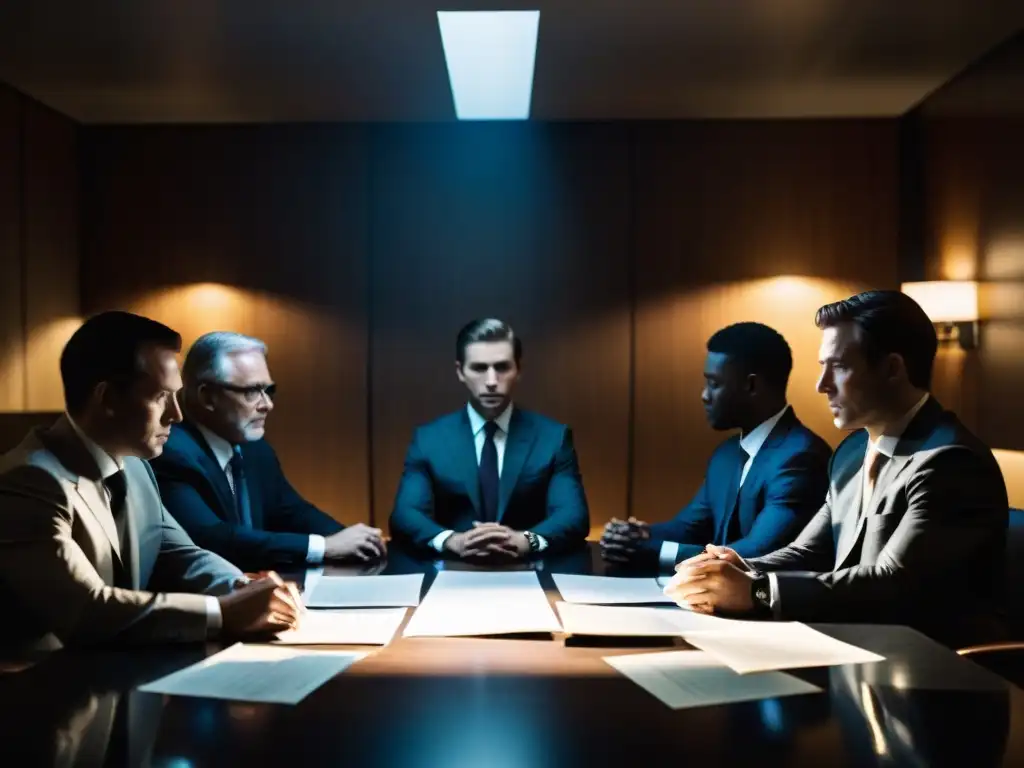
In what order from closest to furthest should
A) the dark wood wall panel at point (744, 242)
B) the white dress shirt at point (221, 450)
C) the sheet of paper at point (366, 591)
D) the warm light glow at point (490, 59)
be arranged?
the sheet of paper at point (366, 591)
the white dress shirt at point (221, 450)
the warm light glow at point (490, 59)
the dark wood wall panel at point (744, 242)

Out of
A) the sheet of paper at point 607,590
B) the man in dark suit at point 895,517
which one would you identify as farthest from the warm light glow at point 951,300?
the sheet of paper at point 607,590

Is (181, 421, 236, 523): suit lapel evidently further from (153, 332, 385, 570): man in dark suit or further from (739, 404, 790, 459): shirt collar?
(739, 404, 790, 459): shirt collar

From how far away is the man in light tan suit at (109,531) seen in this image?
1.75 m

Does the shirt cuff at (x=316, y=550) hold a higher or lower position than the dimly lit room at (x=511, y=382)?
lower

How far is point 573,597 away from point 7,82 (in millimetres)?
4272

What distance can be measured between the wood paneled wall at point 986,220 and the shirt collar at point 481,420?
2.20 metres

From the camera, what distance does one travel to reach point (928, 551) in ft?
6.78

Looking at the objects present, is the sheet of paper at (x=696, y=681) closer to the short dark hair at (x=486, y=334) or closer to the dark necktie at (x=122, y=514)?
the dark necktie at (x=122, y=514)

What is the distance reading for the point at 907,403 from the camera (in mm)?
2236

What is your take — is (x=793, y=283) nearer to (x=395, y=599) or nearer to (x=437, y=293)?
(x=437, y=293)

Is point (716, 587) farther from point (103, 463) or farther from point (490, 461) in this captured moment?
point (490, 461)

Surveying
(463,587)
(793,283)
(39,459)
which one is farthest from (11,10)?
(793,283)

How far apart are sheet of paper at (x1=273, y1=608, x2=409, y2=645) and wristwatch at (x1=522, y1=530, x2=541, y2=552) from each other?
108 cm

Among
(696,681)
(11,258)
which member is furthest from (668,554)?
(11,258)
